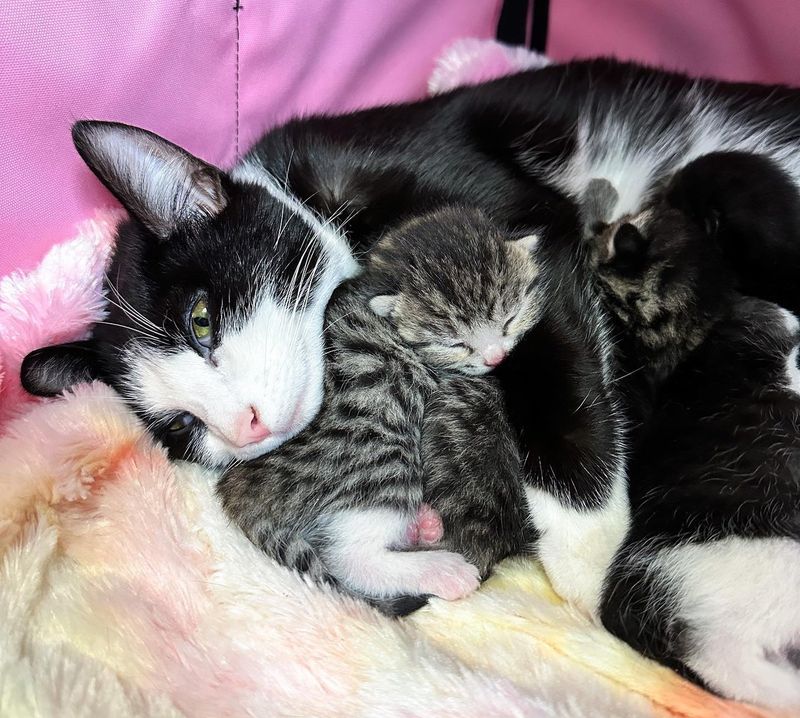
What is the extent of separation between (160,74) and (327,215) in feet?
1.44

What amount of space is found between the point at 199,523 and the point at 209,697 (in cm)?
31

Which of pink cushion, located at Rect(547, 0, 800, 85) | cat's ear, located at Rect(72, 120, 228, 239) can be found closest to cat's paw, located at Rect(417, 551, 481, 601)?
cat's ear, located at Rect(72, 120, 228, 239)

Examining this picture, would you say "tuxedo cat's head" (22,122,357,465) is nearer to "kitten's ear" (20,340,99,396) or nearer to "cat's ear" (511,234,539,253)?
"kitten's ear" (20,340,99,396)

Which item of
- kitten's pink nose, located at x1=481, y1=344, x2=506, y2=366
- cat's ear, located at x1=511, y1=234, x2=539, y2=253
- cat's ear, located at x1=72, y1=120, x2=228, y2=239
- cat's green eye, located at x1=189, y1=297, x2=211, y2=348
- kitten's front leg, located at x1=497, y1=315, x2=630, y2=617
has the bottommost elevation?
kitten's front leg, located at x1=497, y1=315, x2=630, y2=617

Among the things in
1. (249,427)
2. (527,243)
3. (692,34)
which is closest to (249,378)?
(249,427)

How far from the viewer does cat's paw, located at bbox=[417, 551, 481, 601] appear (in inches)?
47.1

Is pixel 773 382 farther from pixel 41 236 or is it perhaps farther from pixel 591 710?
pixel 41 236

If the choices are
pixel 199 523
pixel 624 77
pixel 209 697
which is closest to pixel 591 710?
pixel 209 697

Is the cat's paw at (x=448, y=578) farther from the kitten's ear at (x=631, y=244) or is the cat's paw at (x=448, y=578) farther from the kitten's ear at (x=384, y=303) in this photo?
the kitten's ear at (x=631, y=244)

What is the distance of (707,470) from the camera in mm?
1147

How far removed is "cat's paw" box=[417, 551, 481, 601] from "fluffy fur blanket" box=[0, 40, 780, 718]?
0.03 meters

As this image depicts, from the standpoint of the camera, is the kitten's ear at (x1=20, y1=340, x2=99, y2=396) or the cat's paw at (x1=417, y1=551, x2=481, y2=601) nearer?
the cat's paw at (x1=417, y1=551, x2=481, y2=601)

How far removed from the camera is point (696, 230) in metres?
1.34

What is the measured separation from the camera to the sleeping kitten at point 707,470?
1.03 m
